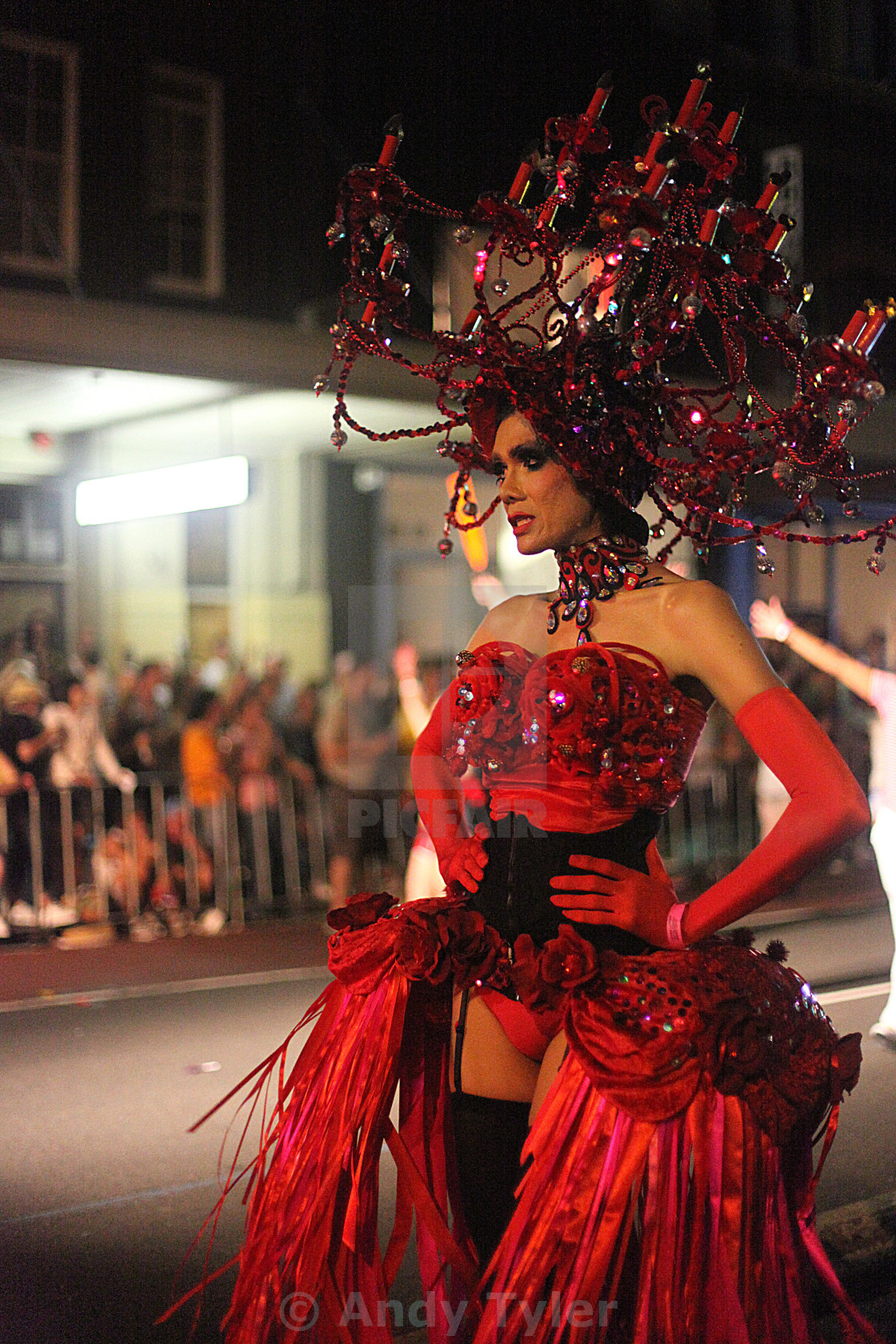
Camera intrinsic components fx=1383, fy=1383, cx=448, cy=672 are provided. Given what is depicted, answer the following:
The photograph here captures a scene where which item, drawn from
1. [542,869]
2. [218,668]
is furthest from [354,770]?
[542,869]

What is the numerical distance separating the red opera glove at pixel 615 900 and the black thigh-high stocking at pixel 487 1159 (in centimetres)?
40

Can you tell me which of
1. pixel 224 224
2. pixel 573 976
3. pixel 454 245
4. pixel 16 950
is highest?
pixel 224 224

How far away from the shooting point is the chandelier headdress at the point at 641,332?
248cm

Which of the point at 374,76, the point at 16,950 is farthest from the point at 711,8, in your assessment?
the point at 16,950

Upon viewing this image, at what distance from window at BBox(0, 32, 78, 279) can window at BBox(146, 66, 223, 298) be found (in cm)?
81

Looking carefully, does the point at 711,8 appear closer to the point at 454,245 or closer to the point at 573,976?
the point at 454,245

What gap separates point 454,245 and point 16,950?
6.55 metres

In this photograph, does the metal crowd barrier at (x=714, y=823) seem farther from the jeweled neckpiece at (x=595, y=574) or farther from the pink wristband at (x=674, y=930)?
the pink wristband at (x=674, y=930)

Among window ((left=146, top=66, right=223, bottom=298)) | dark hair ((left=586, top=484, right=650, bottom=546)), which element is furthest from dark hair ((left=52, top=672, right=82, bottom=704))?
dark hair ((left=586, top=484, right=650, bottom=546))

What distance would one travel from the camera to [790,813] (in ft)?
7.68

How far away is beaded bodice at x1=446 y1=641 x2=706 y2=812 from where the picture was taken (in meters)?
2.46

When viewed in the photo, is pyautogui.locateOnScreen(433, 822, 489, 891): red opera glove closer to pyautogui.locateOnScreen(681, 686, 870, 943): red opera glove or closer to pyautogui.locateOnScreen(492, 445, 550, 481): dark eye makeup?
pyautogui.locateOnScreen(681, 686, 870, 943): red opera glove

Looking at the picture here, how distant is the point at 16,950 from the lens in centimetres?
831

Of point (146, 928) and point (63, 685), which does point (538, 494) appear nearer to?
point (63, 685)
